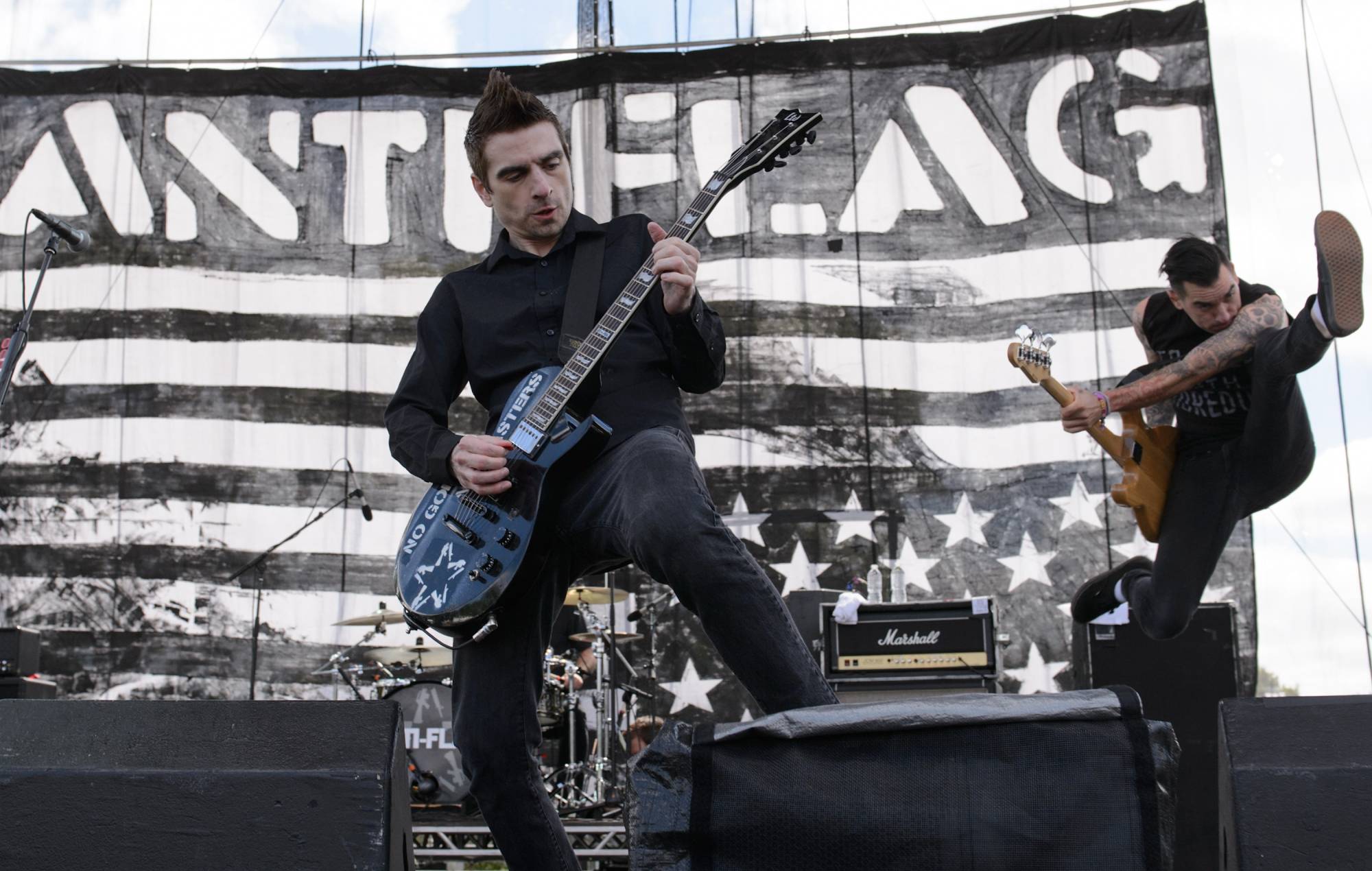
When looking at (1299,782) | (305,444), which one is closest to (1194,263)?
(1299,782)

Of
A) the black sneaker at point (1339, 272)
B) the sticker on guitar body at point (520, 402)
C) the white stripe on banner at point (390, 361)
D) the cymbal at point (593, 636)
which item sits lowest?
the cymbal at point (593, 636)

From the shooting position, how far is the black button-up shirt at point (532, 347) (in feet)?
7.73

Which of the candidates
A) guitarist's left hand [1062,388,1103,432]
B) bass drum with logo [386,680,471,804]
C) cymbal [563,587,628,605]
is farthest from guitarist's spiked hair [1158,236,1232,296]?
bass drum with logo [386,680,471,804]

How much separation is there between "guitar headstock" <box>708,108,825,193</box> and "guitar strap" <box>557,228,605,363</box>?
278mm

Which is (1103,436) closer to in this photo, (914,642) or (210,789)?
(914,642)

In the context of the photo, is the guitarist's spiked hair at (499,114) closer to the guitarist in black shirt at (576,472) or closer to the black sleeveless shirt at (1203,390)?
the guitarist in black shirt at (576,472)

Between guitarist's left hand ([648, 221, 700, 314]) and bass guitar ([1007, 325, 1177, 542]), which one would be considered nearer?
guitarist's left hand ([648, 221, 700, 314])

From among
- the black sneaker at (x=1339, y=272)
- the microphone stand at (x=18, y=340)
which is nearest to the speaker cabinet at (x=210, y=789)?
the microphone stand at (x=18, y=340)

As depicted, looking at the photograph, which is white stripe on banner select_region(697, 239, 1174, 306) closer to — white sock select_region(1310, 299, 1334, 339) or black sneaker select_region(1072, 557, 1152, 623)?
black sneaker select_region(1072, 557, 1152, 623)

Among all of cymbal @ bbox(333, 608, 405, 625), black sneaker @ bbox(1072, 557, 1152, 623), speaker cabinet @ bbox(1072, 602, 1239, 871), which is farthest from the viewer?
cymbal @ bbox(333, 608, 405, 625)

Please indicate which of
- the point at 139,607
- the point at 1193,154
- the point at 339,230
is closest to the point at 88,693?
the point at 139,607

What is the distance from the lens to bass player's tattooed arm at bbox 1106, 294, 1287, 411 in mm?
3834

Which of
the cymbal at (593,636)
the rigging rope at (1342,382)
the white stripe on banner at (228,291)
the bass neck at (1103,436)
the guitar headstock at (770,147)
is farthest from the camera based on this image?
the white stripe on banner at (228,291)

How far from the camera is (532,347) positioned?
2434 millimetres
